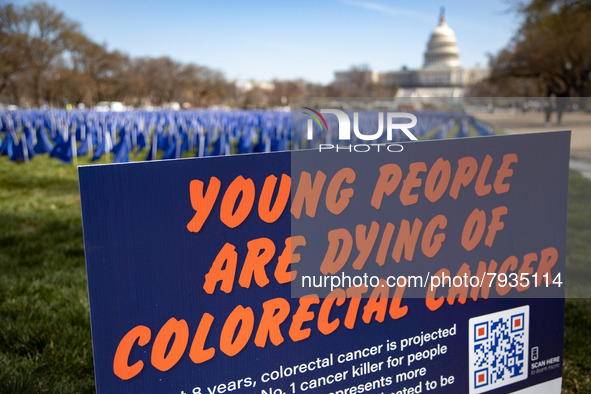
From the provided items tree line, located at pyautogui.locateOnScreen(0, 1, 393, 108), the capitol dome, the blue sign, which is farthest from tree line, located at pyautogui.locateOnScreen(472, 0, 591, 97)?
the capitol dome

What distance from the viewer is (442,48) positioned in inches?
5044

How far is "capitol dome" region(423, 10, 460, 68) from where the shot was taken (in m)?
128

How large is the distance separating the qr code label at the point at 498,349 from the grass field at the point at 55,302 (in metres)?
1.00

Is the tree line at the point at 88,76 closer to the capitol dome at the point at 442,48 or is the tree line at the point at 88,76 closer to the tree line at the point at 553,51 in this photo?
the tree line at the point at 553,51

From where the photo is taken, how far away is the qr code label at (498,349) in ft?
7.78

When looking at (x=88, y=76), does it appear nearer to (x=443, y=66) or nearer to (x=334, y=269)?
(x=334, y=269)

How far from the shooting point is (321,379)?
2.06 metres

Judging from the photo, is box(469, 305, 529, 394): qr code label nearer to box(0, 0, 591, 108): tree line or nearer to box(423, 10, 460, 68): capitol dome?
box(0, 0, 591, 108): tree line

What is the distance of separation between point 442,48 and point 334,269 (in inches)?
5362

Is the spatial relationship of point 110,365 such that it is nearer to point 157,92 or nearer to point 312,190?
point 312,190

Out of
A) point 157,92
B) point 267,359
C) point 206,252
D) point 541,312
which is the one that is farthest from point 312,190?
point 157,92

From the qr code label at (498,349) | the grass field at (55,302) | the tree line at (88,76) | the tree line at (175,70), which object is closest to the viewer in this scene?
the qr code label at (498,349)

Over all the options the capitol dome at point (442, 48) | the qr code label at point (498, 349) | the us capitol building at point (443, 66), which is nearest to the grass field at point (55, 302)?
the qr code label at point (498, 349)

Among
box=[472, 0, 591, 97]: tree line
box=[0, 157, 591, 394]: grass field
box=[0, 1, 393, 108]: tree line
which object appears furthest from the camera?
box=[0, 1, 393, 108]: tree line
